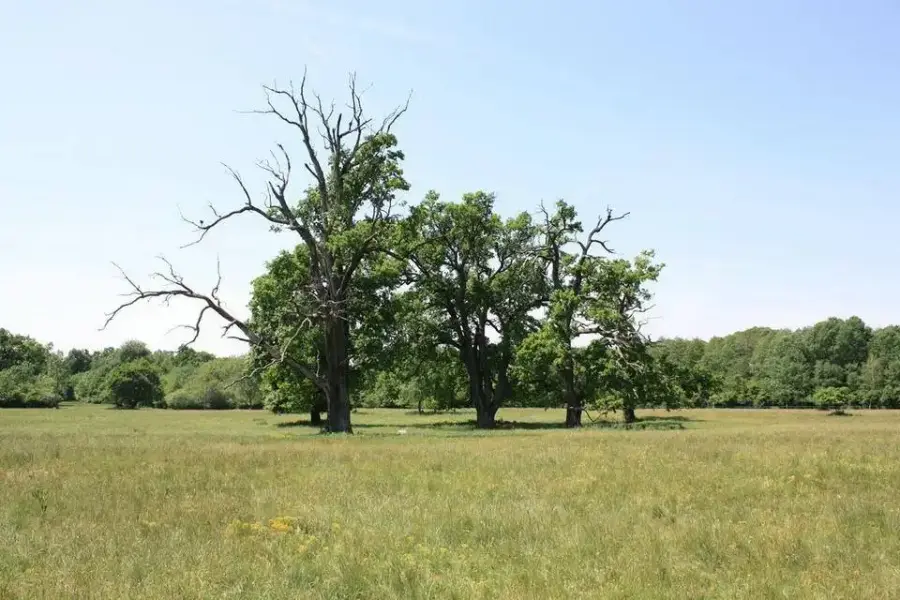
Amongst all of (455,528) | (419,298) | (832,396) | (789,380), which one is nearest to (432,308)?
(419,298)

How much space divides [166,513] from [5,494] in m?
4.01

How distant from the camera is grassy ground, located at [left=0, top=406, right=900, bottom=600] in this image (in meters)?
7.18

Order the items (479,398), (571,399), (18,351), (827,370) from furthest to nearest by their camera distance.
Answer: (18,351) < (827,370) < (479,398) < (571,399)

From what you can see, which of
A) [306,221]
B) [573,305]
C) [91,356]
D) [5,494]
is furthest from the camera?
[91,356]

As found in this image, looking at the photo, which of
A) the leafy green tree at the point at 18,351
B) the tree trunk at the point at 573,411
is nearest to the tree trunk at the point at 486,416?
the tree trunk at the point at 573,411

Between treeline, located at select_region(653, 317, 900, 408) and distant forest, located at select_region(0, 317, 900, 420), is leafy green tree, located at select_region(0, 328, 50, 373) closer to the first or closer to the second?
distant forest, located at select_region(0, 317, 900, 420)

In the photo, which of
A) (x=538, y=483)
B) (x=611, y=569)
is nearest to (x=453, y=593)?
(x=611, y=569)

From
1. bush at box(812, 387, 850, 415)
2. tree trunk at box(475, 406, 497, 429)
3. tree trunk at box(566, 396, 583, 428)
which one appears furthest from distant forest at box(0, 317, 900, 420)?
tree trunk at box(475, 406, 497, 429)

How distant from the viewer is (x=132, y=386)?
98875 mm

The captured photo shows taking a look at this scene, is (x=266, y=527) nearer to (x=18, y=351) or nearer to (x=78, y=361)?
(x=18, y=351)

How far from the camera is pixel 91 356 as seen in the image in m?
200

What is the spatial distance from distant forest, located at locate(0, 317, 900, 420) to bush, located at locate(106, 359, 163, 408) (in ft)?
0.49

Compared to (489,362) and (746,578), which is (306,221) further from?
(746,578)

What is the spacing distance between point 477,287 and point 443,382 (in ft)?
37.8
